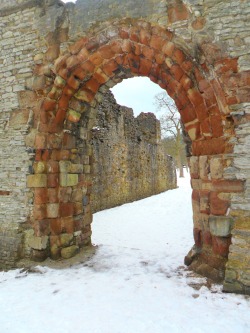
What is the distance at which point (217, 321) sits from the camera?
281 centimetres

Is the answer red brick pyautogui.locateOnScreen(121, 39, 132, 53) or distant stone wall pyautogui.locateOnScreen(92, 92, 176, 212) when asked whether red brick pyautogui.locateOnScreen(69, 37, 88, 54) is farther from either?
distant stone wall pyautogui.locateOnScreen(92, 92, 176, 212)

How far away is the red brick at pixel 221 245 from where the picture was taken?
3.71 m

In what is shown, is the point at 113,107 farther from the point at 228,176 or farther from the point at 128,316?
the point at 128,316

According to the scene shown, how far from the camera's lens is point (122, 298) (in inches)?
134

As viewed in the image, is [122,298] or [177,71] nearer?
[122,298]

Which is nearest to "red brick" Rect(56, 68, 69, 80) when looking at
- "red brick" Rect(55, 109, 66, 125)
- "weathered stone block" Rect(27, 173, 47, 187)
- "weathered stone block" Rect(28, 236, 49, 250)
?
"red brick" Rect(55, 109, 66, 125)

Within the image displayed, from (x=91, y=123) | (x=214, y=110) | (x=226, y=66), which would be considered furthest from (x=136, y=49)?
(x=91, y=123)

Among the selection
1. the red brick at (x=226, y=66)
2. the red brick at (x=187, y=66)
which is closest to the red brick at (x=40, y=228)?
the red brick at (x=187, y=66)

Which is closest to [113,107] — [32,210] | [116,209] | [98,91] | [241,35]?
[116,209]

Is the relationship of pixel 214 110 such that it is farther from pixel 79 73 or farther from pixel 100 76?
pixel 79 73

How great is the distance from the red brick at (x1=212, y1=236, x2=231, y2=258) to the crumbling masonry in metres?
0.02

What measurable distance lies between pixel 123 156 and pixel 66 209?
6445 millimetres

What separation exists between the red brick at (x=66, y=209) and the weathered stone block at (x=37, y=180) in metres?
0.50

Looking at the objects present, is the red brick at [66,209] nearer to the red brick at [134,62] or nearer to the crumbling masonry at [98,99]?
the crumbling masonry at [98,99]
